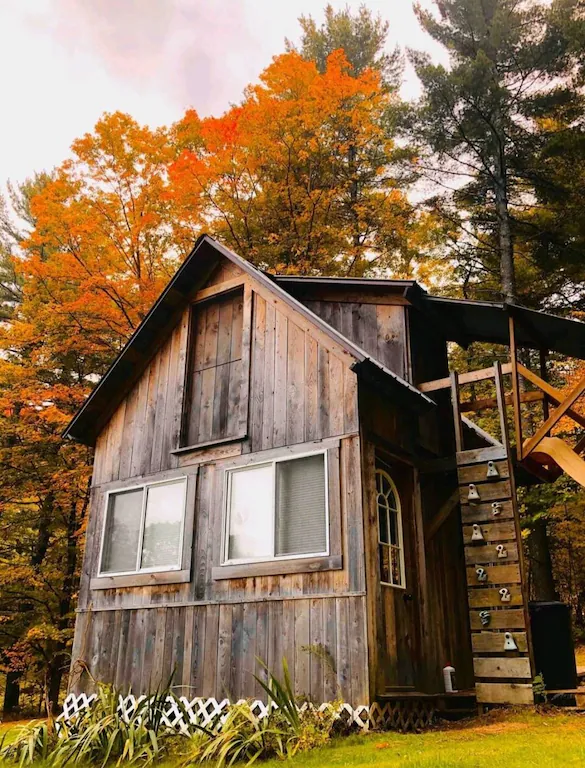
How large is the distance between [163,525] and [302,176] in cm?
1315

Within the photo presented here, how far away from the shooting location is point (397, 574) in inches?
331

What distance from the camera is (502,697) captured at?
7.30 m

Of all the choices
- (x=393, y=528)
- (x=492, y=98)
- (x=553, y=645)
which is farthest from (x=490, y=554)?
(x=492, y=98)

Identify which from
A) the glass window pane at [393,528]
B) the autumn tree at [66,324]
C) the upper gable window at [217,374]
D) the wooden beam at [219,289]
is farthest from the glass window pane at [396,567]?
the autumn tree at [66,324]

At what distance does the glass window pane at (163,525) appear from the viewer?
941 centimetres

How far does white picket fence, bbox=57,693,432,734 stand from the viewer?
6.83 meters

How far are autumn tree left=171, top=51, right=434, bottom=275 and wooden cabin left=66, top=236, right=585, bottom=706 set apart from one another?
325 inches

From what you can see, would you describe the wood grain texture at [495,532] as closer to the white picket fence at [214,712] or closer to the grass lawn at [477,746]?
the grass lawn at [477,746]

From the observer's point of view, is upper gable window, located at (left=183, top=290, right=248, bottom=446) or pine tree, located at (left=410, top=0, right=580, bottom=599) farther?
pine tree, located at (left=410, top=0, right=580, bottom=599)

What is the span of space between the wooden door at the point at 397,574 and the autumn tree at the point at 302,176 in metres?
11.0

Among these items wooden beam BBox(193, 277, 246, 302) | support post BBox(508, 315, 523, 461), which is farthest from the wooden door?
wooden beam BBox(193, 277, 246, 302)

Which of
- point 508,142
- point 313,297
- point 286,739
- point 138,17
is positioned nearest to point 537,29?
point 508,142

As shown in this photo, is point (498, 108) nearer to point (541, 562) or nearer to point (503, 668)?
point (541, 562)

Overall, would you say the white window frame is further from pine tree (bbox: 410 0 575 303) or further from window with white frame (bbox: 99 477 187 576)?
pine tree (bbox: 410 0 575 303)
